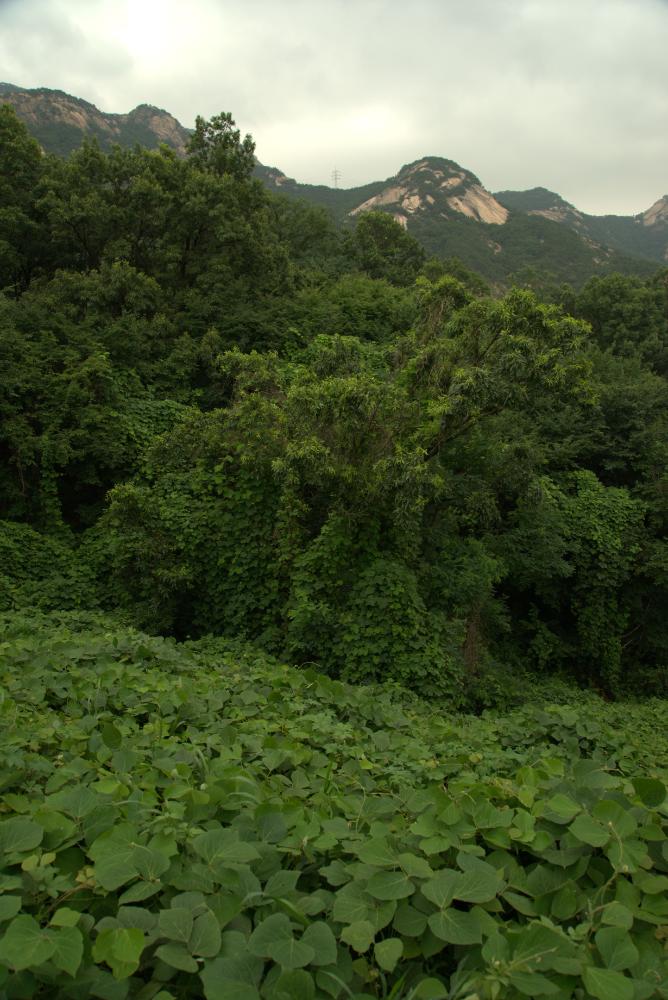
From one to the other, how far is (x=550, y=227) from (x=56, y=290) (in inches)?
2511

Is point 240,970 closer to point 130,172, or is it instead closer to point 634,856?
point 634,856

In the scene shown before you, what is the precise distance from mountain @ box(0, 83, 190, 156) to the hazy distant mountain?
105 mm

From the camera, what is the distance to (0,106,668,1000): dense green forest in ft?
4.19

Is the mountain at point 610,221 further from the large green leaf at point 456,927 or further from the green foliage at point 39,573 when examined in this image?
the large green leaf at point 456,927

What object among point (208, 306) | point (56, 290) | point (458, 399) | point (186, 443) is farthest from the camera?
point (208, 306)

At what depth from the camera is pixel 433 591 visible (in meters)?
7.34

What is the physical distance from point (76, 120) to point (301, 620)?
7753 cm

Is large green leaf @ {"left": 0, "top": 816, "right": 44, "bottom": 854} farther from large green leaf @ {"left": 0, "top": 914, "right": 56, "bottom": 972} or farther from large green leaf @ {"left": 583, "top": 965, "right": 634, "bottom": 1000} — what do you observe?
large green leaf @ {"left": 583, "top": 965, "right": 634, "bottom": 1000}

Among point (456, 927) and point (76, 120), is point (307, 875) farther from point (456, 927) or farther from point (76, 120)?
point (76, 120)

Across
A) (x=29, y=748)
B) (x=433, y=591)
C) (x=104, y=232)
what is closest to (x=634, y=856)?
(x=29, y=748)

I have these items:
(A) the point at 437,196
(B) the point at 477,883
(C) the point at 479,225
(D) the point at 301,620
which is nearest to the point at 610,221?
(A) the point at 437,196

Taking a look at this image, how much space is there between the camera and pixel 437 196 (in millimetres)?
72812

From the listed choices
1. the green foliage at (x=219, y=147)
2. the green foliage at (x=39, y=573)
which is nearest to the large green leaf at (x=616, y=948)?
the green foliage at (x=39, y=573)

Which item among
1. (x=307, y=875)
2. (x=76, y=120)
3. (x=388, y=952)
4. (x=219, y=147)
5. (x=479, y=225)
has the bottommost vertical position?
(x=307, y=875)
